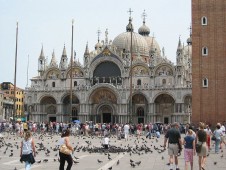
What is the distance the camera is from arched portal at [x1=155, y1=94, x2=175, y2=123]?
69.4m

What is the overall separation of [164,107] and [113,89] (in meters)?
8.40

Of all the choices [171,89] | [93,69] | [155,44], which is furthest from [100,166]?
[155,44]

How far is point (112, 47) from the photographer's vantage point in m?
73.8

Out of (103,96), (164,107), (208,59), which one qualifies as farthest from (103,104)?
(208,59)

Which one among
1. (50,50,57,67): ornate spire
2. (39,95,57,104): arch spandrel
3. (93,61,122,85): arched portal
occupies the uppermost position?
(50,50,57,67): ornate spire

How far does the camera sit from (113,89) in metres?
70.7

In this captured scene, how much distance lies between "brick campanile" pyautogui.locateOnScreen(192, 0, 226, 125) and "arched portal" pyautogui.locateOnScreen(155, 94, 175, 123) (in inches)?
975

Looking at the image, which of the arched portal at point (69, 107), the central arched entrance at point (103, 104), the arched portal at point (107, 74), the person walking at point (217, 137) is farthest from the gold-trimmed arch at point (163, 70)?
the person walking at point (217, 137)

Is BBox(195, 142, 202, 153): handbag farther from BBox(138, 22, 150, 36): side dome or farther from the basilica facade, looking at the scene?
BBox(138, 22, 150, 36): side dome

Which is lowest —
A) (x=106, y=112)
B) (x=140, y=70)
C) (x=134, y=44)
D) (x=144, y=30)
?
(x=106, y=112)

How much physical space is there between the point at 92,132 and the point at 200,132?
34.0 meters

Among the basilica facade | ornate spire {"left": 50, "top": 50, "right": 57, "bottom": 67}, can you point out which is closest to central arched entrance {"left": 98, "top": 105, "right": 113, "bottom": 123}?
the basilica facade

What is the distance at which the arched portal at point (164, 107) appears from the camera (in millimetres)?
69438

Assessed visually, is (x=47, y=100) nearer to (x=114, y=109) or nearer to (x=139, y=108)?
(x=114, y=109)
